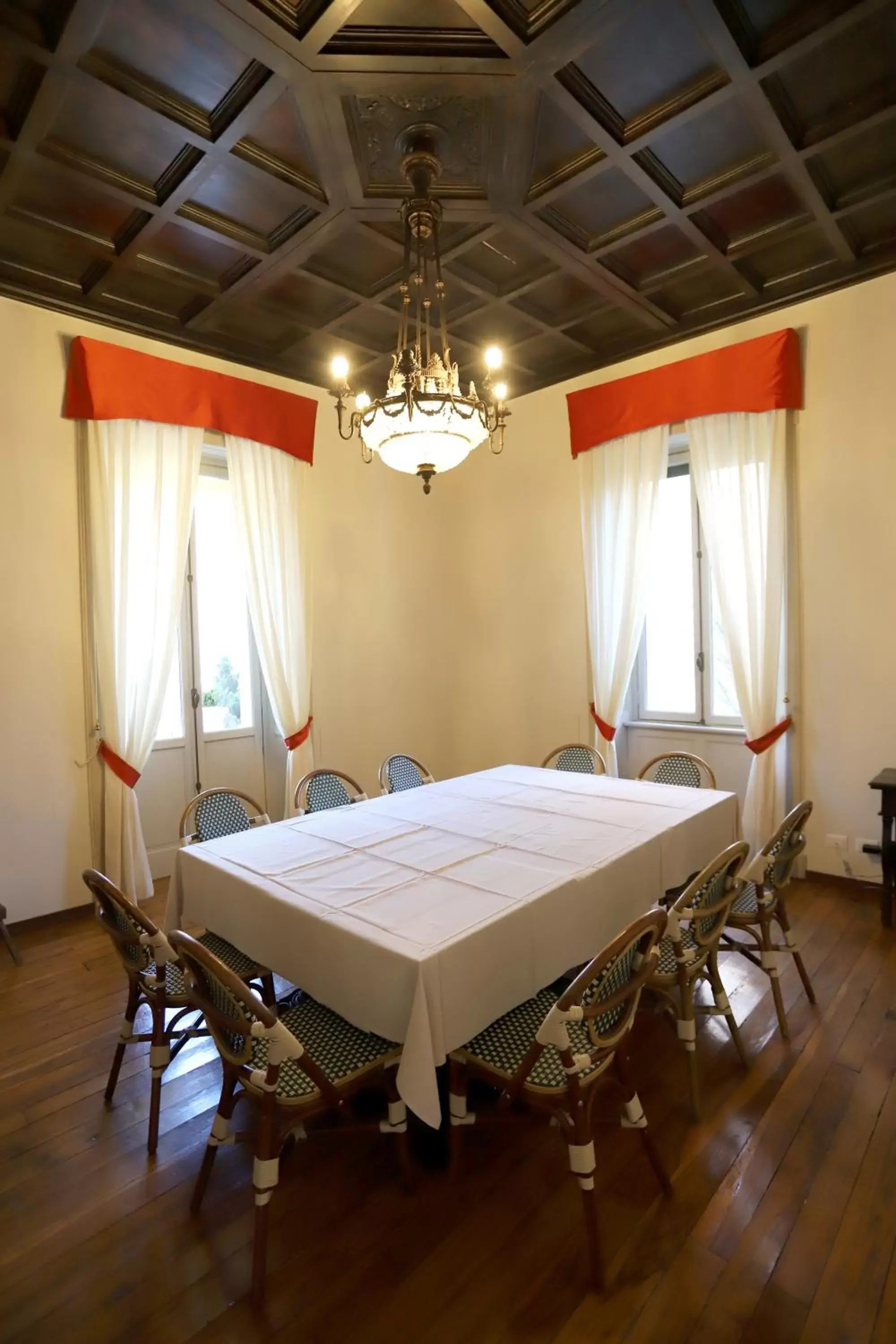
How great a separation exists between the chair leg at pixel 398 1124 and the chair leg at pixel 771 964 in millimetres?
1411

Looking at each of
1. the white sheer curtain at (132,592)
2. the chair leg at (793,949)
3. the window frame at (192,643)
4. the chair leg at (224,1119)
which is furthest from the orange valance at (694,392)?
the chair leg at (224,1119)

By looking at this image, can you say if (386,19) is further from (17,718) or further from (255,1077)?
(17,718)

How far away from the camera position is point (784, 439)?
12.7 feet

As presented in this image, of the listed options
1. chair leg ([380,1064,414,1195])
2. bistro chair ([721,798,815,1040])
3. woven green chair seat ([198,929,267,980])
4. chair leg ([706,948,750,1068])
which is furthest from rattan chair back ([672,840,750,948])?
woven green chair seat ([198,929,267,980])

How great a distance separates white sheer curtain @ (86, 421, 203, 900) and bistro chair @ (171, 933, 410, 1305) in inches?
88.4

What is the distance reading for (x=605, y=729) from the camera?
4656 millimetres

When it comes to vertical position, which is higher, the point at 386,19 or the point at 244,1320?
the point at 386,19

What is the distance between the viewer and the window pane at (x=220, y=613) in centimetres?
450

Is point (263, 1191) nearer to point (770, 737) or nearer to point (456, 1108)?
point (456, 1108)

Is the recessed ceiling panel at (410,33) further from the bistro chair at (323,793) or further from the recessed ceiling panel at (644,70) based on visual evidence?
the bistro chair at (323,793)

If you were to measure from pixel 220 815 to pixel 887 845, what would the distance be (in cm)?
327

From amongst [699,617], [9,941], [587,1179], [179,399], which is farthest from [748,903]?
[179,399]

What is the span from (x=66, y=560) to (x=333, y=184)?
235cm

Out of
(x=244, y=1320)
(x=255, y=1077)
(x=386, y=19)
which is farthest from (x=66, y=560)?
(x=244, y=1320)
